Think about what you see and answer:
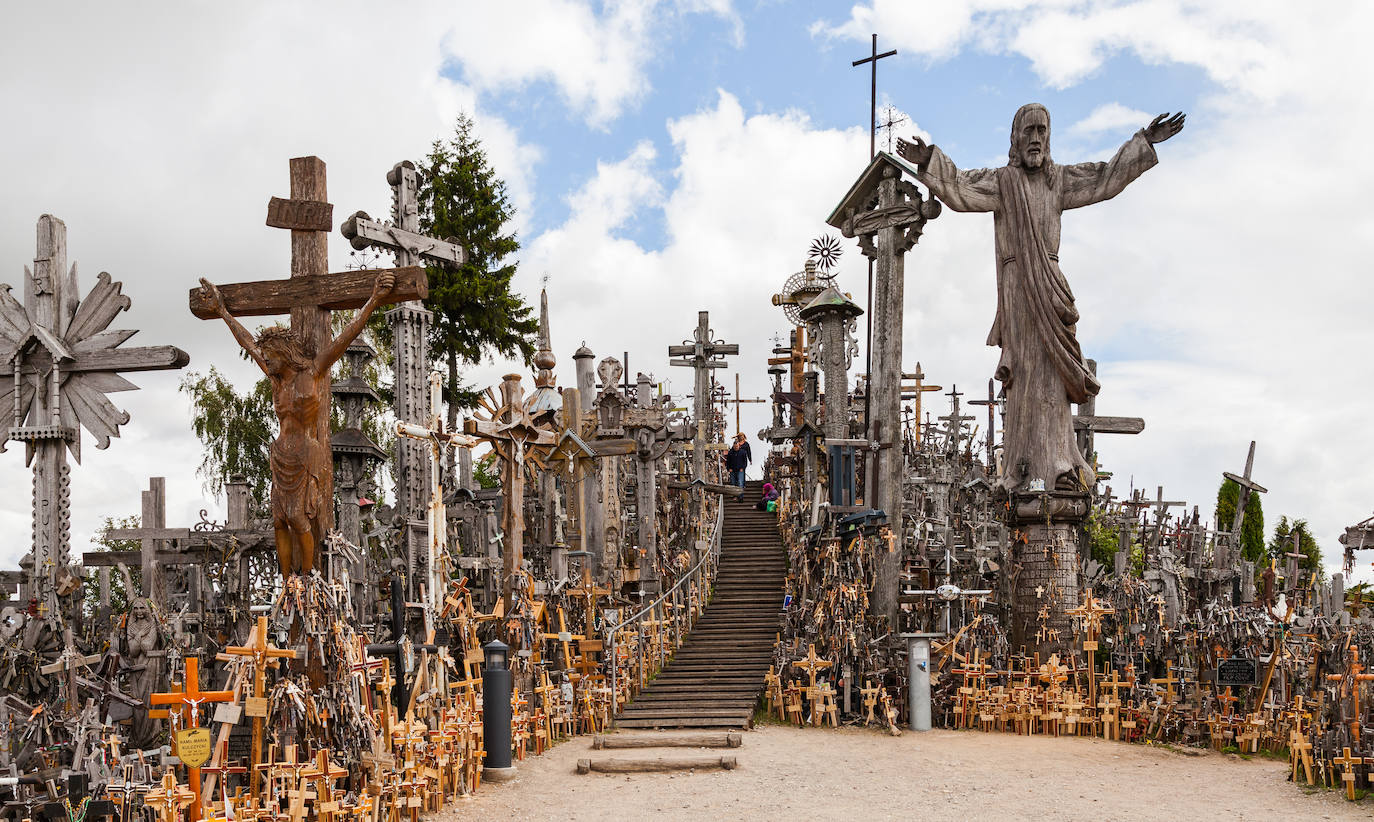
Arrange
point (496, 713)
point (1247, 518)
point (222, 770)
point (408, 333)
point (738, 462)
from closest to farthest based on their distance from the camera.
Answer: point (222, 770) < point (496, 713) < point (408, 333) < point (1247, 518) < point (738, 462)

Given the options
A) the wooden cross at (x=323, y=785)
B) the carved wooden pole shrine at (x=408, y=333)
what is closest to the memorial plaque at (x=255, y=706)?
the wooden cross at (x=323, y=785)

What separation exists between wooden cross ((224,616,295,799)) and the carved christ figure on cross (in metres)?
0.52

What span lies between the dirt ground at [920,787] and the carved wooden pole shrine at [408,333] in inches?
221

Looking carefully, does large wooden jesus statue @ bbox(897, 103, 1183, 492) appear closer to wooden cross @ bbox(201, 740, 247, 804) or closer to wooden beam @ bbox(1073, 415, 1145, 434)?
wooden beam @ bbox(1073, 415, 1145, 434)

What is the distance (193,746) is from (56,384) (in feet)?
23.7

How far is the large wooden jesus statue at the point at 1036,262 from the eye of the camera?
1639 cm

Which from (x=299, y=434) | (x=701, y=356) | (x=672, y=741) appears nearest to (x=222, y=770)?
(x=299, y=434)

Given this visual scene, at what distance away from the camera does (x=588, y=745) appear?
1389 centimetres

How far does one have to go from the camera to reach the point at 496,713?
1148 centimetres

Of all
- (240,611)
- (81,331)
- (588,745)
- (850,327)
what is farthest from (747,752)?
(850,327)

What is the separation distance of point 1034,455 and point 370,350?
38.4ft

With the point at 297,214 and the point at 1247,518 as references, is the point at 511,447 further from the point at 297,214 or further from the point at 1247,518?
the point at 1247,518

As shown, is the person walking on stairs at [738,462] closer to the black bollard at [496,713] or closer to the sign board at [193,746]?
the black bollard at [496,713]

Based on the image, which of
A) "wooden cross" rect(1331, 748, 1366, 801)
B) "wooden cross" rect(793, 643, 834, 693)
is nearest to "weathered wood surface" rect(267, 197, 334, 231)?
"wooden cross" rect(793, 643, 834, 693)
